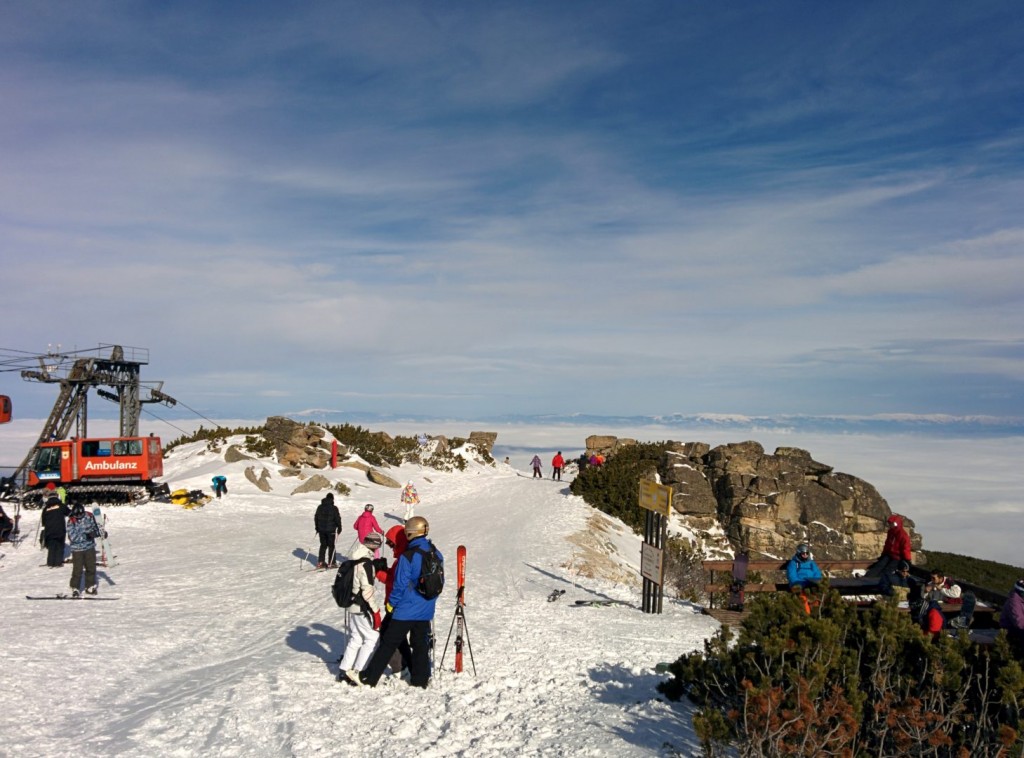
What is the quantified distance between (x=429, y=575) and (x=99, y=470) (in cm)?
2676

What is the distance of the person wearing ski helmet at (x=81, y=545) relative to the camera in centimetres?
1430

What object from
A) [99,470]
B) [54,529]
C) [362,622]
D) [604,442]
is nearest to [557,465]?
[604,442]

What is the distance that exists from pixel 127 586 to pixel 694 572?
16.0 m

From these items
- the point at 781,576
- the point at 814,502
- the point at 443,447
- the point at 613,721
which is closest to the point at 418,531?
the point at 613,721

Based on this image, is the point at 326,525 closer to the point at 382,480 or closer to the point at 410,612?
the point at 410,612

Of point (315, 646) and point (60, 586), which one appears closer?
point (315, 646)

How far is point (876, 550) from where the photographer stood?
38688mm

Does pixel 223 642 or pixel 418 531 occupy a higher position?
pixel 418 531

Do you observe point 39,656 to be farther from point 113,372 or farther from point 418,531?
point 113,372

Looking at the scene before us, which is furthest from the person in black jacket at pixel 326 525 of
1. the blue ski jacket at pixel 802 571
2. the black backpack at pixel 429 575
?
the blue ski jacket at pixel 802 571

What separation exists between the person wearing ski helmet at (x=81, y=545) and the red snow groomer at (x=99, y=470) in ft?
54.0

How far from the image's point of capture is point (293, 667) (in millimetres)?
9930

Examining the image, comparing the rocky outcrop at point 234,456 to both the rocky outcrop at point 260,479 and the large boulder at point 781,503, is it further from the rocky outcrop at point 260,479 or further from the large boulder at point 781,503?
the large boulder at point 781,503

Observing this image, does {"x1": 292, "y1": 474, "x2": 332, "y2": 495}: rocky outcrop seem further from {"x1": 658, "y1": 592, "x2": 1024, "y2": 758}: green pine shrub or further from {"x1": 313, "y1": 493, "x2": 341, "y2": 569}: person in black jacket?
{"x1": 658, "y1": 592, "x2": 1024, "y2": 758}: green pine shrub
